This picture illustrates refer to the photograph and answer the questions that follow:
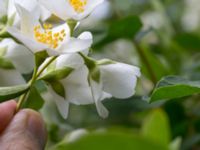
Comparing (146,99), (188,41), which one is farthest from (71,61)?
(188,41)

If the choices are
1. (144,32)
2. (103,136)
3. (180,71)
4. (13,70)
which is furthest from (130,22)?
(103,136)

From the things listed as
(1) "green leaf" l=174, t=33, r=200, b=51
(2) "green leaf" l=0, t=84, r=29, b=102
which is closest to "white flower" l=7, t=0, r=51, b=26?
(2) "green leaf" l=0, t=84, r=29, b=102

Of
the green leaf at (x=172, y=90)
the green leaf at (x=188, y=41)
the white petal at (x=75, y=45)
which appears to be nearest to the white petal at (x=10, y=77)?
the white petal at (x=75, y=45)

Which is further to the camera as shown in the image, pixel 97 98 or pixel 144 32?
pixel 144 32

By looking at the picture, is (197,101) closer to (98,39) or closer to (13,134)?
(98,39)

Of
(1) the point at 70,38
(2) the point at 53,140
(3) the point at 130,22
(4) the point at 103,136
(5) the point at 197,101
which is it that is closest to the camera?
(4) the point at 103,136
